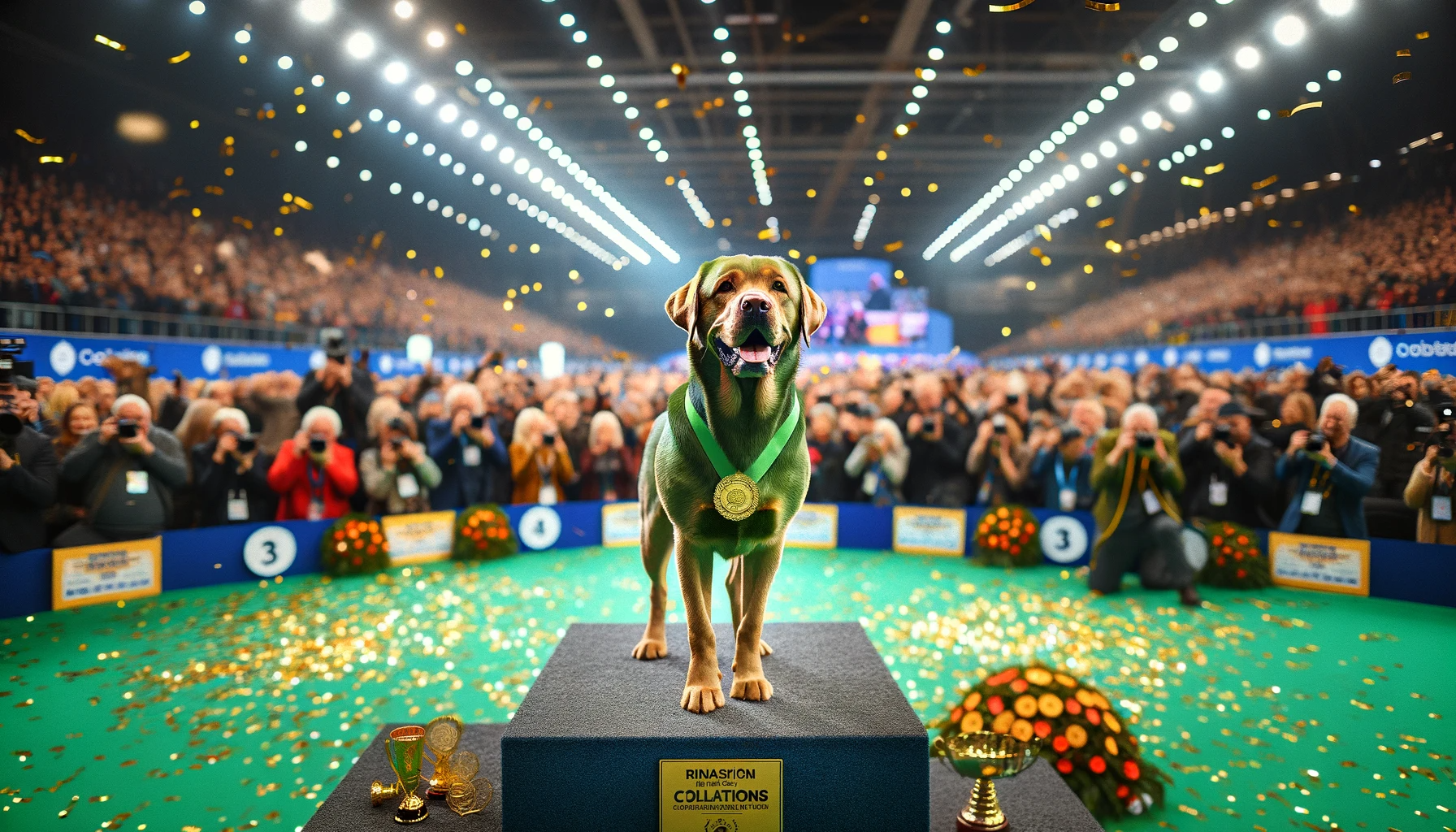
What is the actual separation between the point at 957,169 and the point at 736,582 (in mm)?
14483

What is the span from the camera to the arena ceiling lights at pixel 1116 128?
7.04m

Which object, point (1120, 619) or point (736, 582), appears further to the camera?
point (1120, 619)

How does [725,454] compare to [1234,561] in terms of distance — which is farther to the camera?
[1234,561]

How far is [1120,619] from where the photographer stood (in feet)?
18.5

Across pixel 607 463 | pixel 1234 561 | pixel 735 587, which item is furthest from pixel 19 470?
pixel 1234 561

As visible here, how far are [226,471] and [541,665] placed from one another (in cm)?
397

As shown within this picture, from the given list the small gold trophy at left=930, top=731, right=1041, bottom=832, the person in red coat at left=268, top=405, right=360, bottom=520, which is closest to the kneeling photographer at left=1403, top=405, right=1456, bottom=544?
the small gold trophy at left=930, top=731, right=1041, bottom=832

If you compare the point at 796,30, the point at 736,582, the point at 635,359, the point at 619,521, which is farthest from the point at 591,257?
the point at 736,582

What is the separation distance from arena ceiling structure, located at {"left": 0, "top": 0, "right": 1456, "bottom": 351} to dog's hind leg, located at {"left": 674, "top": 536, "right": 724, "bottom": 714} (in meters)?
4.86

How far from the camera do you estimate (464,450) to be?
25.5 feet

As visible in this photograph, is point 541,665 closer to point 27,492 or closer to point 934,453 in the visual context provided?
point 27,492

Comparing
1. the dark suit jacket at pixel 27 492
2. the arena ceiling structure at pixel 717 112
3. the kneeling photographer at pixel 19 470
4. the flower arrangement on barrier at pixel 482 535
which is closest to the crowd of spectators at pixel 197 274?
the arena ceiling structure at pixel 717 112

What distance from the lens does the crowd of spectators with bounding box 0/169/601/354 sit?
6586 mm

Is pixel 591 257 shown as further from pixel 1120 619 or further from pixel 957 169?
Result: pixel 1120 619
